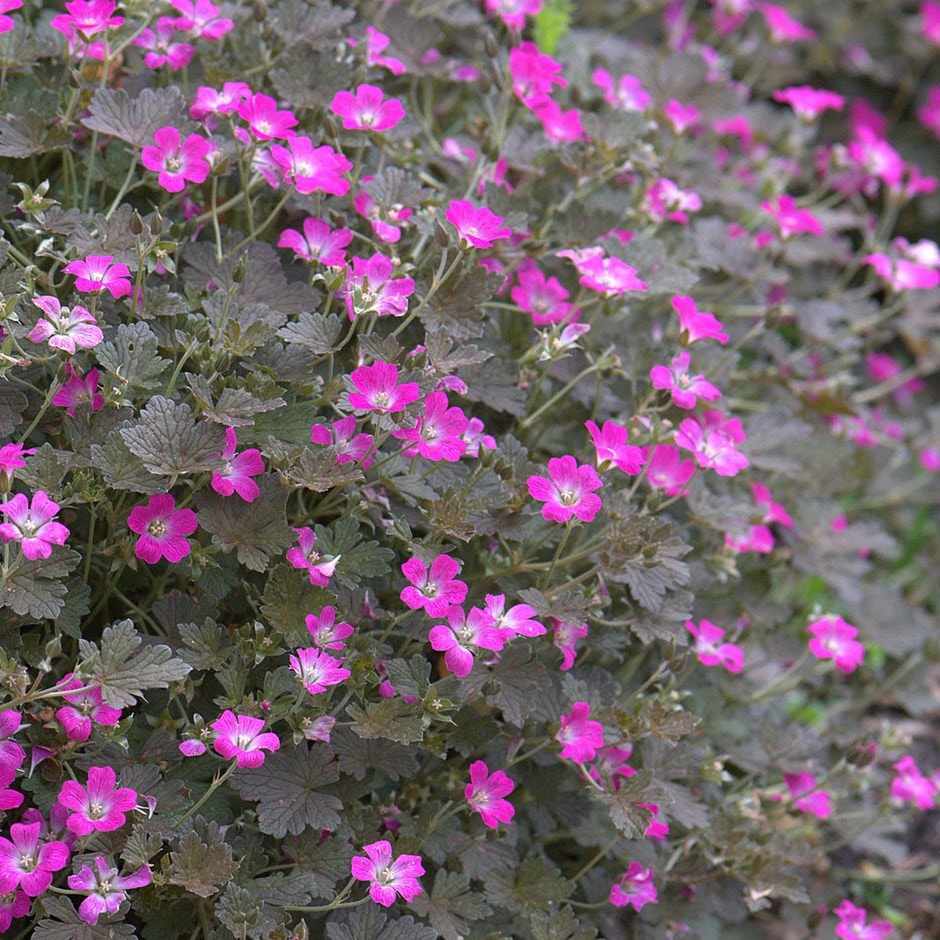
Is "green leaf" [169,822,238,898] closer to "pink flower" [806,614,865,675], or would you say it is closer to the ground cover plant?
the ground cover plant

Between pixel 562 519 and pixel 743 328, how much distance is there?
1284mm

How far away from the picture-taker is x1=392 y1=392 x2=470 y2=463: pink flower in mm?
1666

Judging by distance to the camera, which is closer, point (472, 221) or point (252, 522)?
point (252, 522)

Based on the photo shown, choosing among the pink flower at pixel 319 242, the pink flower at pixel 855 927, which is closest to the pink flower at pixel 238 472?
the pink flower at pixel 319 242

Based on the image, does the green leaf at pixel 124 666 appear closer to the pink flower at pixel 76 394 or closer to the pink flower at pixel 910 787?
the pink flower at pixel 76 394

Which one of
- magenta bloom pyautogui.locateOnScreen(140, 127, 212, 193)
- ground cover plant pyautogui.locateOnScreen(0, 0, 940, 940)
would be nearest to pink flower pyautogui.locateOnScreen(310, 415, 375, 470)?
ground cover plant pyautogui.locateOnScreen(0, 0, 940, 940)

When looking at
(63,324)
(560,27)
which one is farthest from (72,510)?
(560,27)

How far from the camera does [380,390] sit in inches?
63.5

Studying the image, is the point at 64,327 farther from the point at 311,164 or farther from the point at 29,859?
the point at 29,859

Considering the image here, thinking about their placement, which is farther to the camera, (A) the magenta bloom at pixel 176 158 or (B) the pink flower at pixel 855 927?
(B) the pink flower at pixel 855 927

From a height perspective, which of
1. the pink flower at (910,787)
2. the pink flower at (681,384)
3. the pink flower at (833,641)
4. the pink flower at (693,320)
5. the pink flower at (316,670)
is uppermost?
the pink flower at (693,320)

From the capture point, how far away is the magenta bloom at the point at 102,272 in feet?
5.43

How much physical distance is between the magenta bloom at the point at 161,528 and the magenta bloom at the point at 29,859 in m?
0.38

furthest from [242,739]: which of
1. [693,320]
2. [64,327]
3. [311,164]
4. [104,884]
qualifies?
[693,320]
